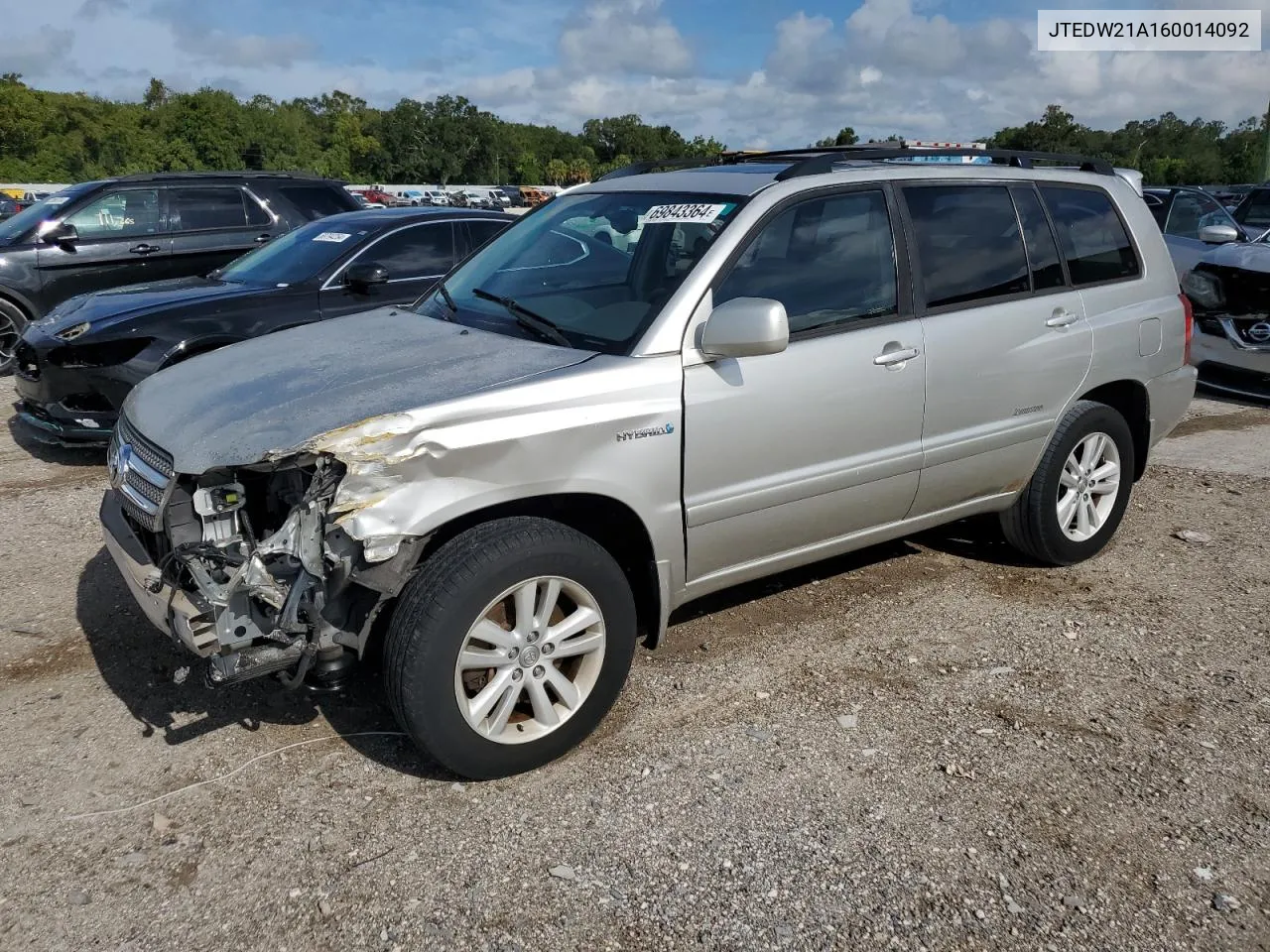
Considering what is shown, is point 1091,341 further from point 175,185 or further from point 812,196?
point 175,185

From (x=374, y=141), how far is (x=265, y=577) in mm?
110209

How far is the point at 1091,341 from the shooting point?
4.63 meters

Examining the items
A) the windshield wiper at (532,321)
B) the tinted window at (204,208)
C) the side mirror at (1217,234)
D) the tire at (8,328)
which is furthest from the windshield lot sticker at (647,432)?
the tire at (8,328)

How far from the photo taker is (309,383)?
3383 millimetres

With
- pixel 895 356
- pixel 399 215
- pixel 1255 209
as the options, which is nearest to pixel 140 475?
pixel 895 356

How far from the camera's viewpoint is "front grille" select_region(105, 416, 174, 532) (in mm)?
3133

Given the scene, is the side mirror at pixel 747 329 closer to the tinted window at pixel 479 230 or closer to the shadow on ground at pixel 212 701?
the shadow on ground at pixel 212 701

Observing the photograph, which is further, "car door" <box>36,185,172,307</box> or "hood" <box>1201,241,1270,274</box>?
"car door" <box>36,185,172,307</box>

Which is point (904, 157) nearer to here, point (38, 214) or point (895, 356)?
point (895, 356)

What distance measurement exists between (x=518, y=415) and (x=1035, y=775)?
2014mm

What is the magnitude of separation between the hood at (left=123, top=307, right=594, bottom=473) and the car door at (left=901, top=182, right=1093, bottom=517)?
1.58 metres

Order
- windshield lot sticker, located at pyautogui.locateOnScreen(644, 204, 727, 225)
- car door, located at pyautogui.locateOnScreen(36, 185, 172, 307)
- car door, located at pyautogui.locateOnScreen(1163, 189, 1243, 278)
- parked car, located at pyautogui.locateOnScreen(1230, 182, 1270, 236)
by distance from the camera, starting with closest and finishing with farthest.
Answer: windshield lot sticker, located at pyautogui.locateOnScreen(644, 204, 727, 225), car door, located at pyautogui.locateOnScreen(36, 185, 172, 307), car door, located at pyautogui.locateOnScreen(1163, 189, 1243, 278), parked car, located at pyautogui.locateOnScreen(1230, 182, 1270, 236)

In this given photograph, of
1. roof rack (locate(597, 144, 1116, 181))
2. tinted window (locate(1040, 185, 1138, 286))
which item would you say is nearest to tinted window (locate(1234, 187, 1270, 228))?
roof rack (locate(597, 144, 1116, 181))

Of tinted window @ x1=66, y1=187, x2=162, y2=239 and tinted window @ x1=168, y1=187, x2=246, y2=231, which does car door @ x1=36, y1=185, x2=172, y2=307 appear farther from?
tinted window @ x1=168, y1=187, x2=246, y2=231
